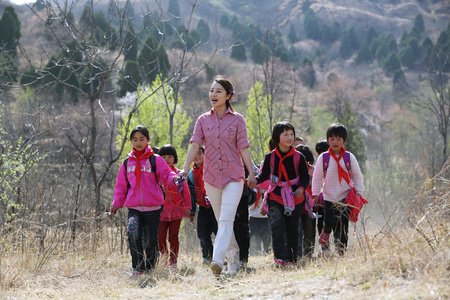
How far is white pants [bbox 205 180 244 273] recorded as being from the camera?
4520 mm

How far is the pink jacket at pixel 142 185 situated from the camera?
4977 mm

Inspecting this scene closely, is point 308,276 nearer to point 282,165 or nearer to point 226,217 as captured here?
point 226,217

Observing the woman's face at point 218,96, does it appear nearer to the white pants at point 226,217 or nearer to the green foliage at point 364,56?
the white pants at point 226,217

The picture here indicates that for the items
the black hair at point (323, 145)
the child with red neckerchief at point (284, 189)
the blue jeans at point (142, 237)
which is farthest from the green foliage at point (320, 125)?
the blue jeans at point (142, 237)

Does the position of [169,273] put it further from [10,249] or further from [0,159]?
[0,159]

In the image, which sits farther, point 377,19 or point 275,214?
point 377,19

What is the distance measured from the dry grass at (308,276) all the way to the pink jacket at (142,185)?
27.2 inches

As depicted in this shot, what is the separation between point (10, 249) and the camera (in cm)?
527

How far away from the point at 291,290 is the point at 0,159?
469 cm

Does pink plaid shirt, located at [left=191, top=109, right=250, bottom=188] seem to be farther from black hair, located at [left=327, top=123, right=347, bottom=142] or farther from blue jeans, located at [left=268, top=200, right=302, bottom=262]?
black hair, located at [left=327, top=123, right=347, bottom=142]

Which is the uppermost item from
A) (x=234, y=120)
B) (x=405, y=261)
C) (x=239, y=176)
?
(x=234, y=120)

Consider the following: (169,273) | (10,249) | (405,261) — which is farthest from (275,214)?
(10,249)

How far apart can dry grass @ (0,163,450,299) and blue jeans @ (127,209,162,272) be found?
0.65 ft

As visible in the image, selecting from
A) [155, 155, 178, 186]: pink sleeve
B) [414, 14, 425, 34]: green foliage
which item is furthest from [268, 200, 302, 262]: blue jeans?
[414, 14, 425, 34]: green foliage
